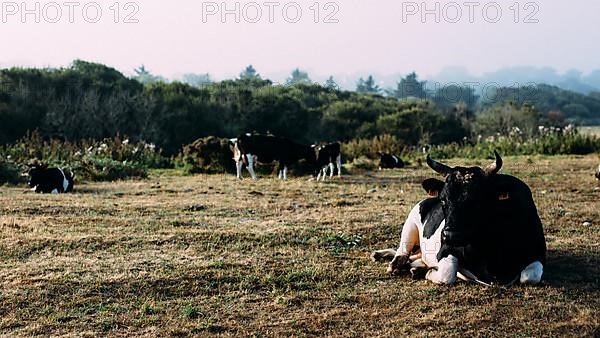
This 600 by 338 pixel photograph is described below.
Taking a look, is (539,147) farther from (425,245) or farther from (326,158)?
(425,245)

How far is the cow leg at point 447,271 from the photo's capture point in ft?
21.7

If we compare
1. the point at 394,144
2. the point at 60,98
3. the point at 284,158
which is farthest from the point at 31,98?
the point at 284,158

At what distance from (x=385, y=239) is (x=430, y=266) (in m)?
1.67

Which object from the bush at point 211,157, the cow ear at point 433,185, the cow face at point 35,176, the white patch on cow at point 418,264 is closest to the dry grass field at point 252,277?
the white patch on cow at point 418,264

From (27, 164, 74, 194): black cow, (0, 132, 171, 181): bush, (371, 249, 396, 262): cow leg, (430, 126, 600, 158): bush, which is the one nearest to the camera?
(371, 249, 396, 262): cow leg

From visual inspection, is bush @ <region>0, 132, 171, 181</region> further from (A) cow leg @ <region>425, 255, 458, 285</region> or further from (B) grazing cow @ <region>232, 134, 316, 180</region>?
(A) cow leg @ <region>425, 255, 458, 285</region>

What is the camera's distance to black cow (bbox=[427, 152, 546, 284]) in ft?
21.3

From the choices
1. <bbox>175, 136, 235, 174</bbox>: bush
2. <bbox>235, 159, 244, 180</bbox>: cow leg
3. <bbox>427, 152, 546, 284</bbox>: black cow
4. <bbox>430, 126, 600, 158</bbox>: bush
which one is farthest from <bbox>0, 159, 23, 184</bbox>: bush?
<bbox>430, 126, 600, 158</bbox>: bush

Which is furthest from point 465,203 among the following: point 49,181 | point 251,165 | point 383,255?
point 251,165

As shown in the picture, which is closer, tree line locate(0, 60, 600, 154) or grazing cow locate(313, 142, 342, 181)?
grazing cow locate(313, 142, 342, 181)

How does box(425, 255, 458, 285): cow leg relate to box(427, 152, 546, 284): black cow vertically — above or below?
below

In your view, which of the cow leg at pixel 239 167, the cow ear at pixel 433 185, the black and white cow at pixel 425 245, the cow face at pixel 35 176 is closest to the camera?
the black and white cow at pixel 425 245

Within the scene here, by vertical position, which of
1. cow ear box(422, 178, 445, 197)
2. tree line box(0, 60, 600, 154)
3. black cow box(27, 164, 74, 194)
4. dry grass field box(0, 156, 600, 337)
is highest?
tree line box(0, 60, 600, 154)

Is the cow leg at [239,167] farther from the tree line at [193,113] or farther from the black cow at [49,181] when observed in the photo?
the tree line at [193,113]
